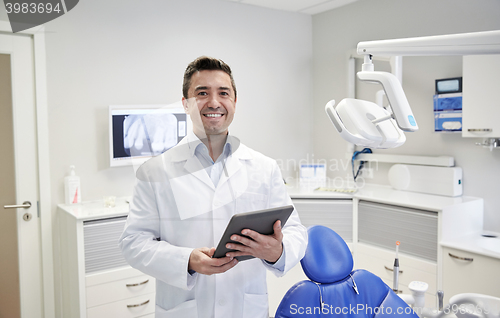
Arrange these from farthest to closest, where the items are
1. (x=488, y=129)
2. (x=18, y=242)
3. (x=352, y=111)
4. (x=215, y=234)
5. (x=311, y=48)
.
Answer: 1. (x=311, y=48)
2. (x=18, y=242)
3. (x=488, y=129)
4. (x=215, y=234)
5. (x=352, y=111)

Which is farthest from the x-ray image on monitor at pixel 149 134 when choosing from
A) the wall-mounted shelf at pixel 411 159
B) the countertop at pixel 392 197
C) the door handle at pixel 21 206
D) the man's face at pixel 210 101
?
the wall-mounted shelf at pixel 411 159

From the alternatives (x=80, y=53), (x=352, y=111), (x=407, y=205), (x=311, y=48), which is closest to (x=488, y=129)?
(x=407, y=205)

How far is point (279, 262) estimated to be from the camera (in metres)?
1.28

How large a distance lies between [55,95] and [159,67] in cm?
76

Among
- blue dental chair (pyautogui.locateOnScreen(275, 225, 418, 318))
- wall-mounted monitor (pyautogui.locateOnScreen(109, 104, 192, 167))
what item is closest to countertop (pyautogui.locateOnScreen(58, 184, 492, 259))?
wall-mounted monitor (pyautogui.locateOnScreen(109, 104, 192, 167))

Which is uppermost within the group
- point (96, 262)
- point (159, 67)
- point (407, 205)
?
point (159, 67)

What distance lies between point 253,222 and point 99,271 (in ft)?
5.41

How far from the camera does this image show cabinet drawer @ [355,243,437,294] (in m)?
2.49

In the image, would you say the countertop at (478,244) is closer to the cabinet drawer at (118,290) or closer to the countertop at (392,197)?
the countertop at (392,197)

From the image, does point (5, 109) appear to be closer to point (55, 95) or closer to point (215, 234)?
point (55, 95)

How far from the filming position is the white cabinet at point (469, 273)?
216cm

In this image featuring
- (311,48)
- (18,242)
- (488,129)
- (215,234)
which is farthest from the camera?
(311,48)

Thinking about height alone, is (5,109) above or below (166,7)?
below

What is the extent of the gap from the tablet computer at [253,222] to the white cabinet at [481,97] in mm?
1769
